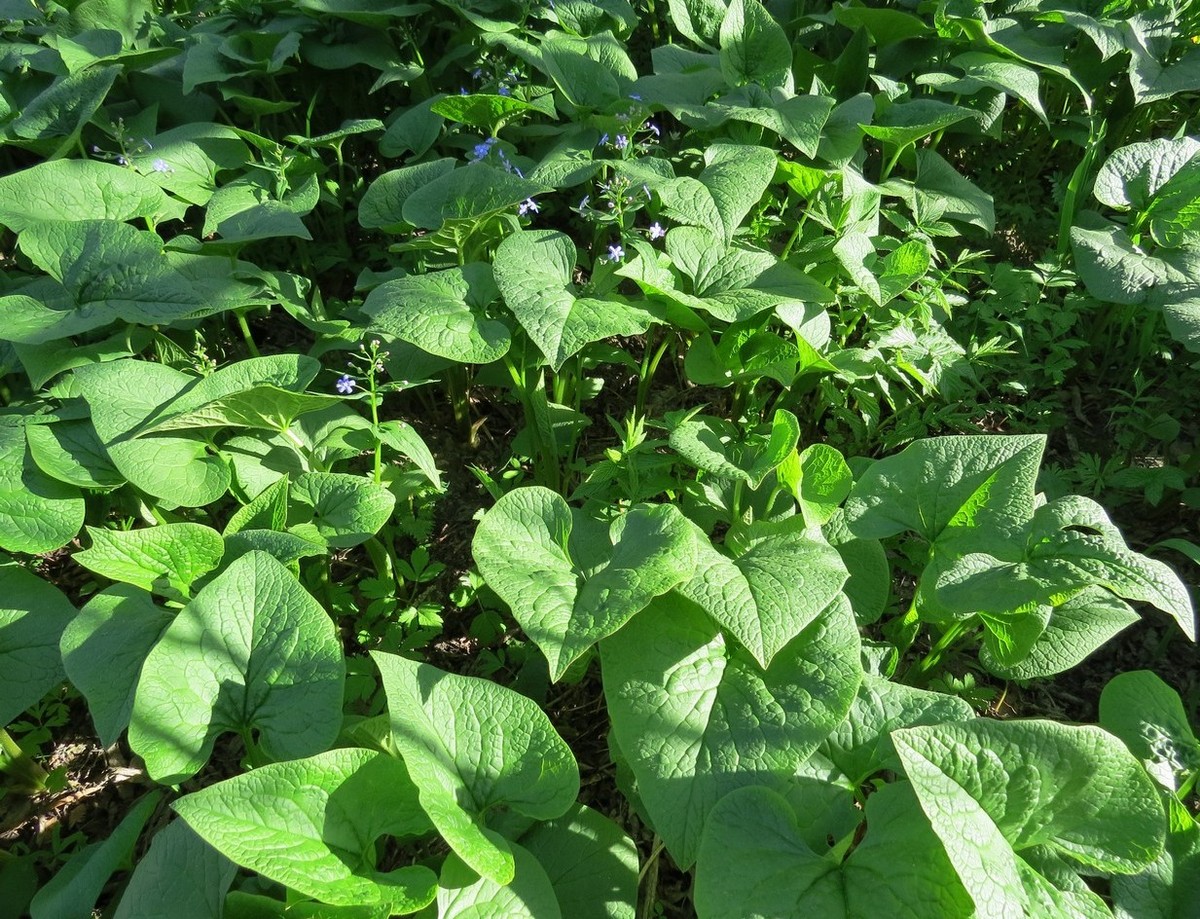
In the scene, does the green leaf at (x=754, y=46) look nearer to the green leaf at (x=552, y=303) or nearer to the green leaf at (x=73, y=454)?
the green leaf at (x=552, y=303)

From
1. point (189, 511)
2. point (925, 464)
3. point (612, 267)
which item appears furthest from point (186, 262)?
point (925, 464)

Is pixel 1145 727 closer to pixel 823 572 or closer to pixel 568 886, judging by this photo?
pixel 823 572

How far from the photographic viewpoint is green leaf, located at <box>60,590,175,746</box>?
1622 millimetres

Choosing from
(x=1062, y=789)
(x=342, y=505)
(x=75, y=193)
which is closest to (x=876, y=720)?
(x=1062, y=789)

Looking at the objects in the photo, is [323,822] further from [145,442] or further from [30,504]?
[30,504]

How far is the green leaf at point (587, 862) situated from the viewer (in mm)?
1573

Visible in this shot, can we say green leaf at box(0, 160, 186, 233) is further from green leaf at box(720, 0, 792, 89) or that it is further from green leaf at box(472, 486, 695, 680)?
green leaf at box(720, 0, 792, 89)

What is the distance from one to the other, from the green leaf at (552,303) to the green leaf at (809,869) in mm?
1047

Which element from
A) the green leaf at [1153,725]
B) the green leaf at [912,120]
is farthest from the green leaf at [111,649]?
the green leaf at [912,120]

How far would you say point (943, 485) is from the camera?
1842mm

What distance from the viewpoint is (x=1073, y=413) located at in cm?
287

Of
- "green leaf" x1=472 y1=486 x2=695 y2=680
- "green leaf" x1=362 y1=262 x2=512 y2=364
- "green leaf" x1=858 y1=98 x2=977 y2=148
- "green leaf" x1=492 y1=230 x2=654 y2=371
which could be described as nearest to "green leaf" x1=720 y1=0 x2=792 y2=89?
"green leaf" x1=858 y1=98 x2=977 y2=148

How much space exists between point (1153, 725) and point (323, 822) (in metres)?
1.59

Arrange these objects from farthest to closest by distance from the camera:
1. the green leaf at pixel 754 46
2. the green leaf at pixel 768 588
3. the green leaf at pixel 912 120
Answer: the green leaf at pixel 754 46, the green leaf at pixel 912 120, the green leaf at pixel 768 588
